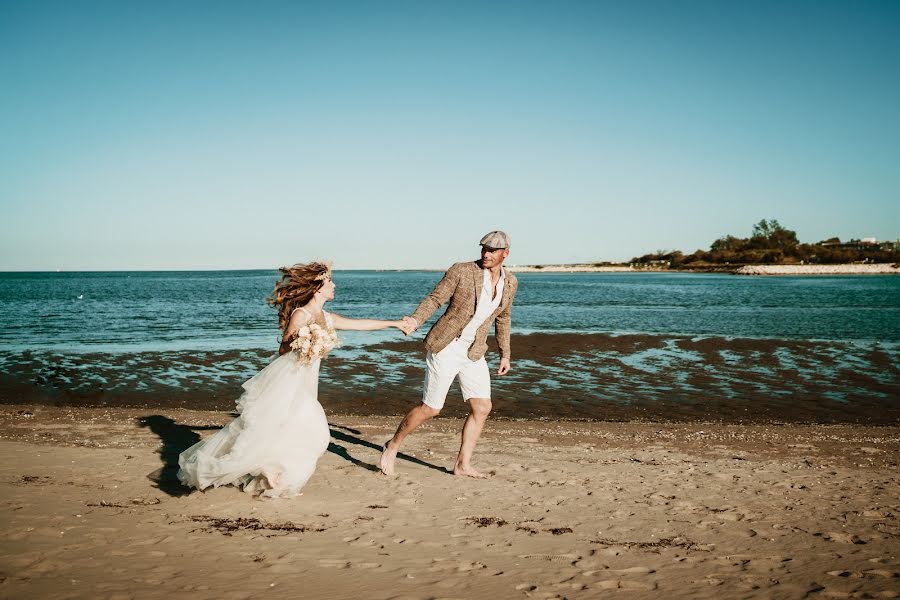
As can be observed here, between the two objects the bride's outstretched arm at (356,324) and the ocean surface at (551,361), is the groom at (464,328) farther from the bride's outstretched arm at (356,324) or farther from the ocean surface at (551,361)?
the ocean surface at (551,361)

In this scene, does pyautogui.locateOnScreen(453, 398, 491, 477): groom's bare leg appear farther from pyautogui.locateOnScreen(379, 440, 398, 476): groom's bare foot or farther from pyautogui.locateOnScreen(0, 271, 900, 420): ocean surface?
pyautogui.locateOnScreen(0, 271, 900, 420): ocean surface

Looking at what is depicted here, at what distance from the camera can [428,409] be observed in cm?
614

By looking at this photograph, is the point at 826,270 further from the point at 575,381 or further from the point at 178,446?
the point at 178,446

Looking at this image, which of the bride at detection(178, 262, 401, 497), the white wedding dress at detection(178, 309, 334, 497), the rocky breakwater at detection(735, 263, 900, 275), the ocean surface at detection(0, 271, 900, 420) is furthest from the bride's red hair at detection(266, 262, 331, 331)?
the rocky breakwater at detection(735, 263, 900, 275)

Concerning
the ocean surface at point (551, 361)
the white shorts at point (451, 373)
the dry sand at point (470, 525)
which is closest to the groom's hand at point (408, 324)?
the white shorts at point (451, 373)

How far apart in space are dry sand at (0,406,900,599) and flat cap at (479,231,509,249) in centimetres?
233

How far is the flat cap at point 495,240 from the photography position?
19.7 ft

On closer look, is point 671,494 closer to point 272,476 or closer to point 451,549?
point 451,549

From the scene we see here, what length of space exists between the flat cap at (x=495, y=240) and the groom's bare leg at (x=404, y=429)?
1679 millimetres

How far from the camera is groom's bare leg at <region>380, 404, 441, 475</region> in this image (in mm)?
6172

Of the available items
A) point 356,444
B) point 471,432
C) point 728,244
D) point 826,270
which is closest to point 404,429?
point 471,432

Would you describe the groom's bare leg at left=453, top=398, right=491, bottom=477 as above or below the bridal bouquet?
below

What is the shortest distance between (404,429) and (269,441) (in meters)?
1.49

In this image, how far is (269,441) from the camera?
5.30 m
